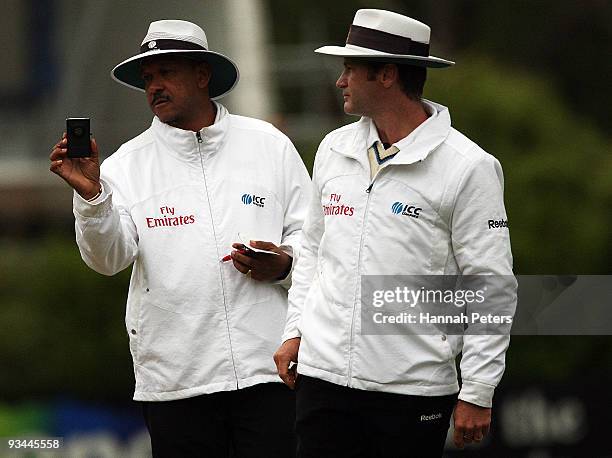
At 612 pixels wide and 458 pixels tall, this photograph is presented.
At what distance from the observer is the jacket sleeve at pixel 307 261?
14.8 ft

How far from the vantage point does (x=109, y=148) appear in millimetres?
11445

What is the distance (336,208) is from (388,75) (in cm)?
44

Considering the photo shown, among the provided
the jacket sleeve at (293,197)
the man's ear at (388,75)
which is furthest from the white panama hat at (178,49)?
the man's ear at (388,75)

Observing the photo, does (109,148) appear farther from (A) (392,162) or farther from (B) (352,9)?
(A) (392,162)

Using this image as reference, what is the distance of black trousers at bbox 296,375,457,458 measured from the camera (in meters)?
4.23

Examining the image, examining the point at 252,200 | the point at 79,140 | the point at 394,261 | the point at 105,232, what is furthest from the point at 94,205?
the point at 394,261

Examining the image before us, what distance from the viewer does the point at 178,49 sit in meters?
4.88

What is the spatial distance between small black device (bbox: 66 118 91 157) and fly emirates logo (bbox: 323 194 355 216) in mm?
779

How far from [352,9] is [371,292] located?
1090cm

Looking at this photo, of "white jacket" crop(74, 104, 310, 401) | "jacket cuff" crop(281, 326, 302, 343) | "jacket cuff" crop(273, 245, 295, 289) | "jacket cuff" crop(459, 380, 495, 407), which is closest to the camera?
"jacket cuff" crop(459, 380, 495, 407)

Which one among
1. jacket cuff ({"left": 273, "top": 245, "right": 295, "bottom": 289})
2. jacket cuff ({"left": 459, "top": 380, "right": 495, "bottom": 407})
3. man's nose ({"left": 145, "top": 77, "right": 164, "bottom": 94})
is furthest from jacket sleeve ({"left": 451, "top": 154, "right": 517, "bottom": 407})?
man's nose ({"left": 145, "top": 77, "right": 164, "bottom": 94})

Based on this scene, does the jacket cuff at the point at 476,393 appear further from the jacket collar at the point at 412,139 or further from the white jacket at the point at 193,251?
the white jacket at the point at 193,251

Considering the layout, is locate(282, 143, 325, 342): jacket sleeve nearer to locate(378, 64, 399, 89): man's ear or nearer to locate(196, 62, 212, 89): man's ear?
locate(378, 64, 399, 89): man's ear

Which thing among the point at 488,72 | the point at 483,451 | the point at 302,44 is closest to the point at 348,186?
the point at 483,451
